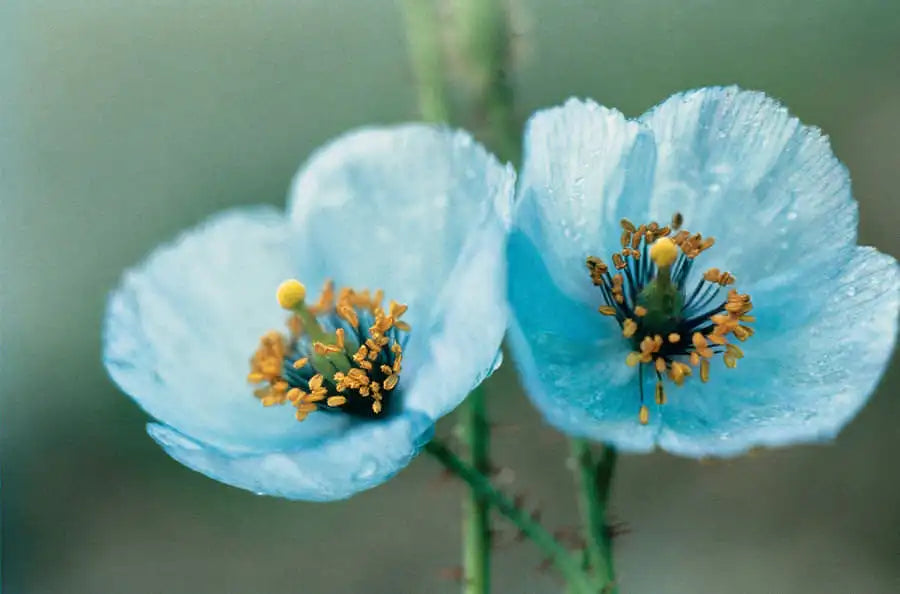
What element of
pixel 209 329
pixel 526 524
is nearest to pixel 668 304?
pixel 526 524

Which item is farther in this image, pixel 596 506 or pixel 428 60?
pixel 428 60

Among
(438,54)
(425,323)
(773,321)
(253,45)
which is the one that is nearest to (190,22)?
(253,45)

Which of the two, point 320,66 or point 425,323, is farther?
point 320,66

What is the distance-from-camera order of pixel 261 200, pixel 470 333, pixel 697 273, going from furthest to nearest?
pixel 261 200
pixel 697 273
pixel 470 333

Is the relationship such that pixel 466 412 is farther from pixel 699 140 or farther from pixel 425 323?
pixel 699 140

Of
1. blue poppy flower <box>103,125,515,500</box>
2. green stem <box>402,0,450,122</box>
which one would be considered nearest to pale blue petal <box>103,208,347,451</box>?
blue poppy flower <box>103,125,515,500</box>

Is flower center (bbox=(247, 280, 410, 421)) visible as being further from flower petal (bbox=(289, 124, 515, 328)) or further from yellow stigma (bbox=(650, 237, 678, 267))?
yellow stigma (bbox=(650, 237, 678, 267))

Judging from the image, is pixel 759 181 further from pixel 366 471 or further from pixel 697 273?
pixel 366 471

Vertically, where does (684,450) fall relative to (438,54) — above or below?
below
